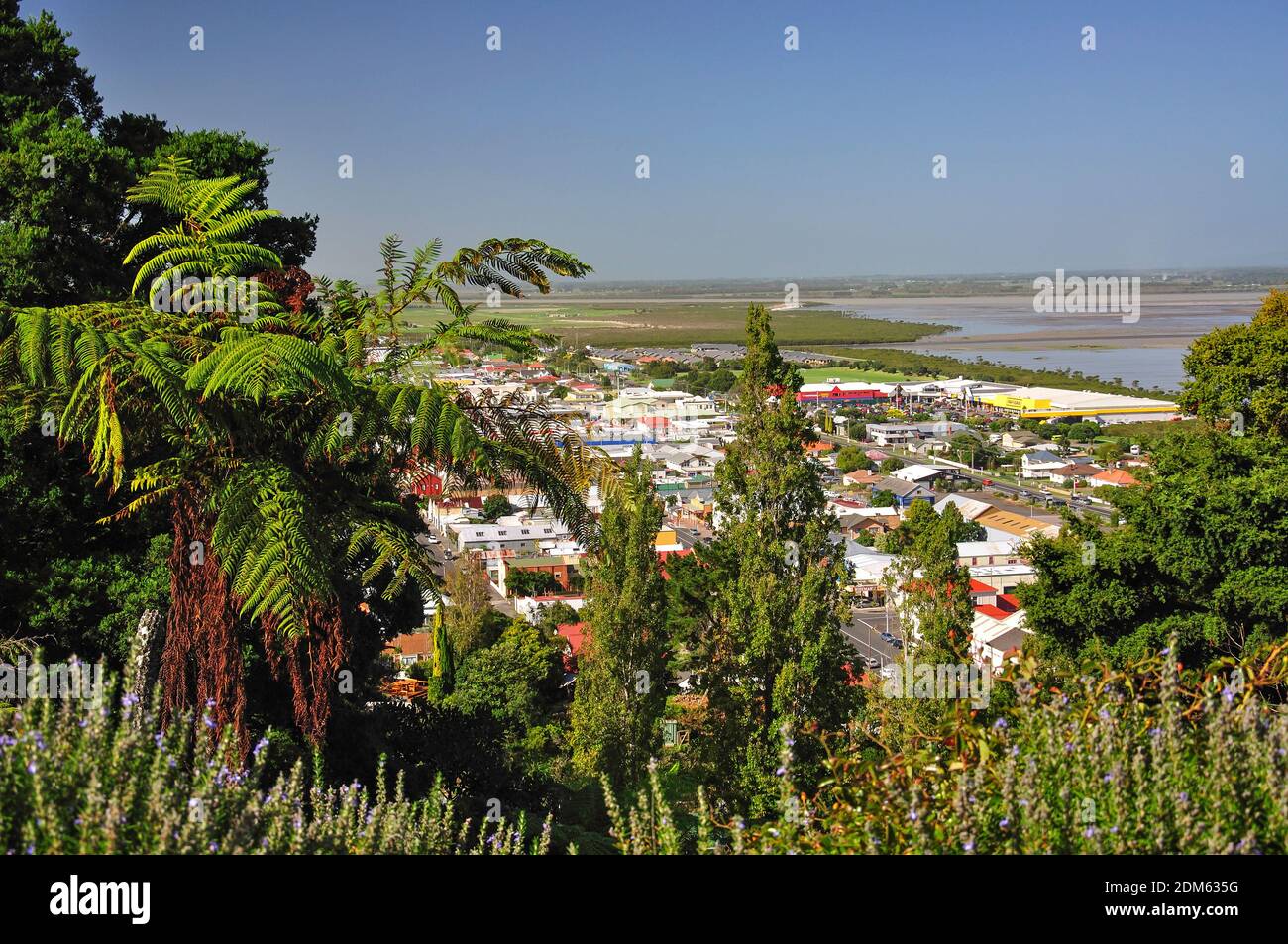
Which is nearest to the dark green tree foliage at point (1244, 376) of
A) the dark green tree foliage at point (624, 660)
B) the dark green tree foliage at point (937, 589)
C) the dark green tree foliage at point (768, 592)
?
the dark green tree foliage at point (937, 589)

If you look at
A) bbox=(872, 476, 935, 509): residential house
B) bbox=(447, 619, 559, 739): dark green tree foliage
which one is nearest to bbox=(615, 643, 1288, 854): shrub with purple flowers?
bbox=(447, 619, 559, 739): dark green tree foliage

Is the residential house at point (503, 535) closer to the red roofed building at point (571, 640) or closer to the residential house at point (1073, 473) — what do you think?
the red roofed building at point (571, 640)

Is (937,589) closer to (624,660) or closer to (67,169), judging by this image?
(624,660)

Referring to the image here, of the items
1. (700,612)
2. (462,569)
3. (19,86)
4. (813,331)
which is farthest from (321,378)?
(813,331)
